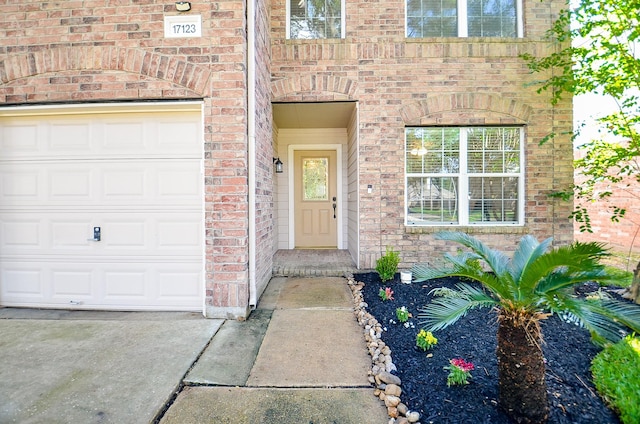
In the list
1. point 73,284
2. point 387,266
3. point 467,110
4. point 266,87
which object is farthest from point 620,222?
point 73,284

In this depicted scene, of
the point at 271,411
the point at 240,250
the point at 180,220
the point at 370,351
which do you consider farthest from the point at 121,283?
the point at 370,351

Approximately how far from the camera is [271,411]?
182 cm

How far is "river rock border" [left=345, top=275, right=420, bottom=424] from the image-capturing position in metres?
1.78

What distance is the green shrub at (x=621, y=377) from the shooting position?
1.75 meters

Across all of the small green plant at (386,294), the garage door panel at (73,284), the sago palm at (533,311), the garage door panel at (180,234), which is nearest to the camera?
the sago palm at (533,311)

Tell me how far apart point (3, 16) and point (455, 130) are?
595 cm

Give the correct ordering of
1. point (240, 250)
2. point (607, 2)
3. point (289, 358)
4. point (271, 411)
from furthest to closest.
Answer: point (607, 2)
point (240, 250)
point (289, 358)
point (271, 411)

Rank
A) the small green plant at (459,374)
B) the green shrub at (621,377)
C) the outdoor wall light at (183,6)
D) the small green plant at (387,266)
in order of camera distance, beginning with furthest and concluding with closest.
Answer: the small green plant at (387,266)
the outdoor wall light at (183,6)
the small green plant at (459,374)
the green shrub at (621,377)

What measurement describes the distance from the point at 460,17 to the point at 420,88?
1.34 m

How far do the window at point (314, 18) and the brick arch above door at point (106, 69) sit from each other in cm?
235

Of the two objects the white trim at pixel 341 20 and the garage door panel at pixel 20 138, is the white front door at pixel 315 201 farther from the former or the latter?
the garage door panel at pixel 20 138

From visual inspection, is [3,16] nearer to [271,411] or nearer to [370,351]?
[271,411]

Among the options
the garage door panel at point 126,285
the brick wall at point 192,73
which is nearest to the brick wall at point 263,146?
the brick wall at point 192,73

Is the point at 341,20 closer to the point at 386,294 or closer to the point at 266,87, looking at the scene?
the point at 266,87
